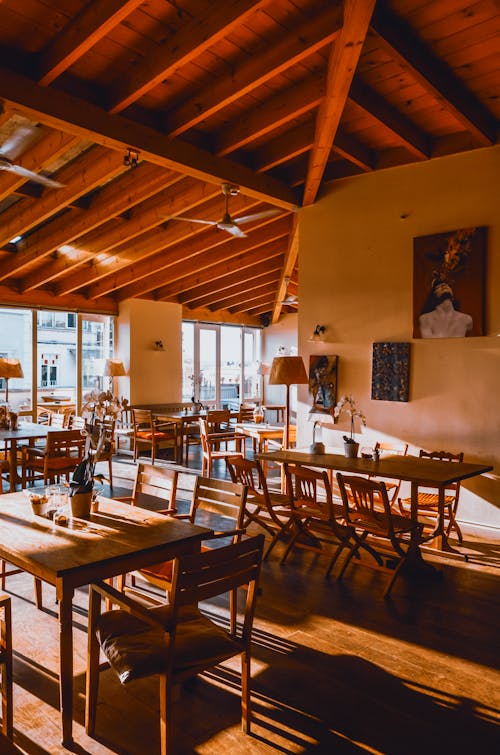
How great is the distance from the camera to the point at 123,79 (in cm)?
448

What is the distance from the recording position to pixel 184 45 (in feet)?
13.0

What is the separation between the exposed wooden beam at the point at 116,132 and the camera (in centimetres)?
414

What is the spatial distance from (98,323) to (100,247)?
2.62 metres

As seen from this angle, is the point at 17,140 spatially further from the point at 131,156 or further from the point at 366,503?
the point at 366,503

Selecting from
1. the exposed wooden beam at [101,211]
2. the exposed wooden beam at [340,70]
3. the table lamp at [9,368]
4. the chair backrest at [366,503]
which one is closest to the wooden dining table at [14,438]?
the table lamp at [9,368]

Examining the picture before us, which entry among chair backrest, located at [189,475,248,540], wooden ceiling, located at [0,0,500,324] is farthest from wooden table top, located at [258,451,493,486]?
wooden ceiling, located at [0,0,500,324]

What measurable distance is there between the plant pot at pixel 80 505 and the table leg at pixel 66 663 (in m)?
0.78

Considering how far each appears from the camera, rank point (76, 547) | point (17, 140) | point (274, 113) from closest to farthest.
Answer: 1. point (76, 547)
2. point (17, 140)
3. point (274, 113)

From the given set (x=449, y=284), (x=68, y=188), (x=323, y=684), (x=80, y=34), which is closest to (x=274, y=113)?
(x=80, y=34)

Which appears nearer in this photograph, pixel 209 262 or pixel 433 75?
pixel 433 75

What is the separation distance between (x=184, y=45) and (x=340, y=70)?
1160 millimetres

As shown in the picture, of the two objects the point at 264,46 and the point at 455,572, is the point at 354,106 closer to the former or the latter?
the point at 264,46

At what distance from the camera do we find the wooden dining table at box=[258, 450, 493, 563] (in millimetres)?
4102

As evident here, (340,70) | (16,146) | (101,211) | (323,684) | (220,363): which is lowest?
(323,684)
